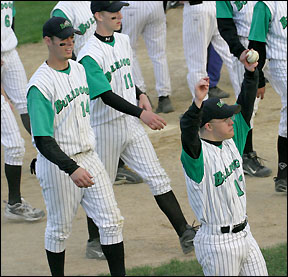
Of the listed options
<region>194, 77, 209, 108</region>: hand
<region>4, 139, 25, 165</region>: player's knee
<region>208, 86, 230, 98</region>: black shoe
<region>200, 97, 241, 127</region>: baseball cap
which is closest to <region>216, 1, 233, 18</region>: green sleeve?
<region>4, 139, 25, 165</region>: player's knee

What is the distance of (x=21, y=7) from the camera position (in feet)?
62.6

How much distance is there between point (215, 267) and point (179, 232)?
1596 mm

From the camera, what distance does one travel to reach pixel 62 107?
18.4 ft

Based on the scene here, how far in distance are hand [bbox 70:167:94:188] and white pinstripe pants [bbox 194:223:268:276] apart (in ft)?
2.60

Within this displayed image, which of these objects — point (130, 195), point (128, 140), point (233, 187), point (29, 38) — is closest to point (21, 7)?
point (29, 38)

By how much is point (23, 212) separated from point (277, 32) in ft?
9.07

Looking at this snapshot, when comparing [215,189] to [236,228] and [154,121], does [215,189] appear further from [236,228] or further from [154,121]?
[154,121]

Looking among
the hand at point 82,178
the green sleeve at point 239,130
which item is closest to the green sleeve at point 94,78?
the hand at point 82,178

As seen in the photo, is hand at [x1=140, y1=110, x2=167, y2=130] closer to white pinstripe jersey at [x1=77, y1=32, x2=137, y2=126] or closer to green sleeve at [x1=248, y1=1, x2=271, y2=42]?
white pinstripe jersey at [x1=77, y1=32, x2=137, y2=126]

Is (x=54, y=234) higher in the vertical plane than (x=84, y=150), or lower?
lower

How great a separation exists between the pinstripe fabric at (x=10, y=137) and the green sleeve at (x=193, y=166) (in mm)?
3119

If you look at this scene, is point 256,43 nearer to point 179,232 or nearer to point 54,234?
point 179,232

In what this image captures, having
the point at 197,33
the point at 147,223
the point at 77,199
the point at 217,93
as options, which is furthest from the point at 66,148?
the point at 217,93

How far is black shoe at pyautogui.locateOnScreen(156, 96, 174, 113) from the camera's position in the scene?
1021 centimetres
